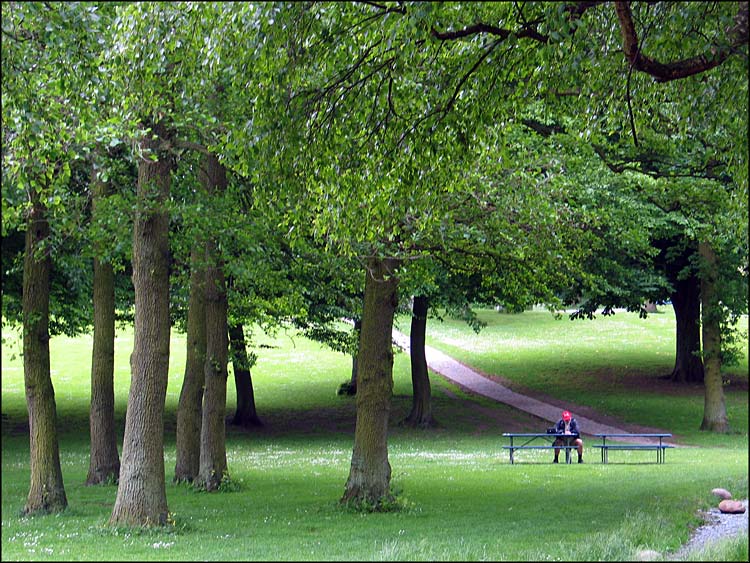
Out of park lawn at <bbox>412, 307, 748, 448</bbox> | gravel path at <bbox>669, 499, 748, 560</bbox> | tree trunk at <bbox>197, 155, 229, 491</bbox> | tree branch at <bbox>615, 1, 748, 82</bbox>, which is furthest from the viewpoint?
park lawn at <bbox>412, 307, 748, 448</bbox>

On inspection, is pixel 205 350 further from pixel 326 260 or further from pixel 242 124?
pixel 242 124

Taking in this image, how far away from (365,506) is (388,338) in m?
2.75

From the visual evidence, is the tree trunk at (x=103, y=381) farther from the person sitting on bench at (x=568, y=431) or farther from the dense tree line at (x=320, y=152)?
the person sitting on bench at (x=568, y=431)

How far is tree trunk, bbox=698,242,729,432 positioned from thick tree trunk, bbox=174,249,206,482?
17.6 m

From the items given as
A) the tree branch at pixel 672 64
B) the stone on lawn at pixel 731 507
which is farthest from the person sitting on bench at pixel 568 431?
the tree branch at pixel 672 64

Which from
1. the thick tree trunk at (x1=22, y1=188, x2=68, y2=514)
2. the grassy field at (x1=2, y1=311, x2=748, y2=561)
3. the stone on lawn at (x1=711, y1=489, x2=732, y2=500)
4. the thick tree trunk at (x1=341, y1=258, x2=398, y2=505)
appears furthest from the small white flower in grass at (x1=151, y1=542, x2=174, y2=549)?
the stone on lawn at (x1=711, y1=489, x2=732, y2=500)

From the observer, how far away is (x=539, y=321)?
6781 centimetres

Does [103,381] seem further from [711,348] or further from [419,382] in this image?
[711,348]

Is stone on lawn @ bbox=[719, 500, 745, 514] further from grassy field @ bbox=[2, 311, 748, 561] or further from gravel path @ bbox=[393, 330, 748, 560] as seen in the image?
grassy field @ bbox=[2, 311, 748, 561]

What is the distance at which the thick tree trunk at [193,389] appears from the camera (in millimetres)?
17906

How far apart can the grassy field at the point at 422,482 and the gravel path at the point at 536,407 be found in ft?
1.12

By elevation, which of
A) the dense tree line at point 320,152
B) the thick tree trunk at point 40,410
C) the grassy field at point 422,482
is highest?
the dense tree line at point 320,152

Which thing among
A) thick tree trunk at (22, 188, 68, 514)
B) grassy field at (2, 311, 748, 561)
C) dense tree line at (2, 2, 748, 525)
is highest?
dense tree line at (2, 2, 748, 525)

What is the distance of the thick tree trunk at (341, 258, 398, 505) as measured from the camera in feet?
49.8
